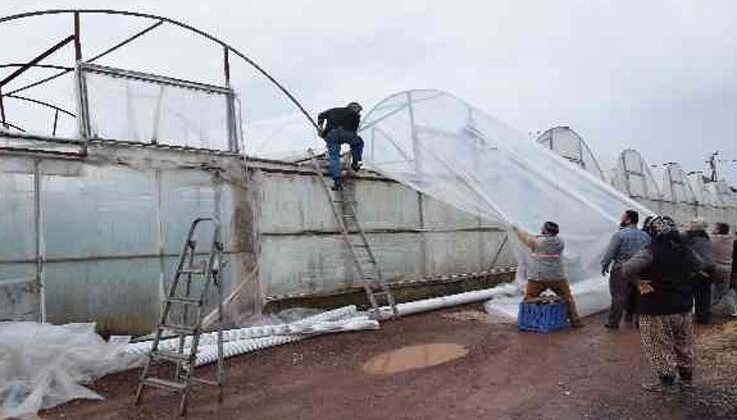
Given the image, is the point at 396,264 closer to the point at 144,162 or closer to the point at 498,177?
the point at 498,177

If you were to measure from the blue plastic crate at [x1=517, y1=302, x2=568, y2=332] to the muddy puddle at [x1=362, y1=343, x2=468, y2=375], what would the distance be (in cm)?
139

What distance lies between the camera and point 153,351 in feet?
→ 20.8

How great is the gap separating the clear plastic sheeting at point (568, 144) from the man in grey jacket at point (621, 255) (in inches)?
306

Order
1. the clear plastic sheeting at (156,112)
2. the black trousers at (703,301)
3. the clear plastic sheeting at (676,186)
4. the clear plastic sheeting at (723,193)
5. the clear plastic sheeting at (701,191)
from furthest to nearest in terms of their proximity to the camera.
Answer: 1. the clear plastic sheeting at (723,193)
2. the clear plastic sheeting at (701,191)
3. the clear plastic sheeting at (676,186)
4. the black trousers at (703,301)
5. the clear plastic sheeting at (156,112)

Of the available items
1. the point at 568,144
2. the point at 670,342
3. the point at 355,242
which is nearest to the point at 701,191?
the point at 568,144

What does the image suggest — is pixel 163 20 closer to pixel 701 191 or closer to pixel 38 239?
pixel 38 239

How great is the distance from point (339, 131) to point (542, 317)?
429 cm

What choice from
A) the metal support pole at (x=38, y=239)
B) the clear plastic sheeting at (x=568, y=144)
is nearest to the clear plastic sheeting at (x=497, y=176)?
the metal support pole at (x=38, y=239)

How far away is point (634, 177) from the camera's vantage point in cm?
1956

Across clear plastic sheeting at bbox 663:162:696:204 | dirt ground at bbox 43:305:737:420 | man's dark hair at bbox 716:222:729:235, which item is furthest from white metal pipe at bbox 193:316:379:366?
clear plastic sheeting at bbox 663:162:696:204

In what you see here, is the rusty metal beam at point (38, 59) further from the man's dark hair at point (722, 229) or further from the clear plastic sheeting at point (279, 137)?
the man's dark hair at point (722, 229)

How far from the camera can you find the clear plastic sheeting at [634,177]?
1875cm

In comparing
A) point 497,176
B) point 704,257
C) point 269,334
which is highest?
point 497,176

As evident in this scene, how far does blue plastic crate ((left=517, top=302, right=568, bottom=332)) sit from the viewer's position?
30.7ft
